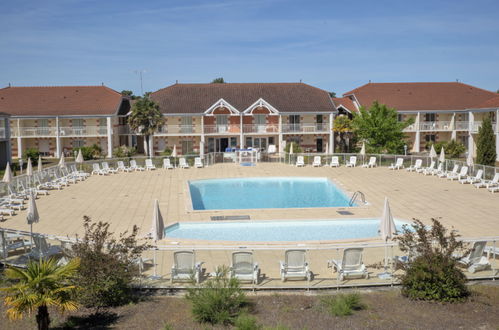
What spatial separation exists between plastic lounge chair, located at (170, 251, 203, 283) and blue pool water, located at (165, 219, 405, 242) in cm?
475

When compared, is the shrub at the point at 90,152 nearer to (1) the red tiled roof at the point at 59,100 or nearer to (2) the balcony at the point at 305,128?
(1) the red tiled roof at the point at 59,100

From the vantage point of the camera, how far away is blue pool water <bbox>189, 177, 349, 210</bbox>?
73.8 ft

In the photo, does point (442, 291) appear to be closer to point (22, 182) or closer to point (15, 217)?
point (15, 217)

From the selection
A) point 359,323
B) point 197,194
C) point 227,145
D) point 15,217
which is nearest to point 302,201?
point 197,194

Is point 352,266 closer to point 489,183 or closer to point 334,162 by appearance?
point 489,183

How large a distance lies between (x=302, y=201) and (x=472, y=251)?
1243 centimetres

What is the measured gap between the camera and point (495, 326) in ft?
27.9

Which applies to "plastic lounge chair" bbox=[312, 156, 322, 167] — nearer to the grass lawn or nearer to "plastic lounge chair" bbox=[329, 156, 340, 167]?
"plastic lounge chair" bbox=[329, 156, 340, 167]

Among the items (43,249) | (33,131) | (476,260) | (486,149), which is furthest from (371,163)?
(33,131)

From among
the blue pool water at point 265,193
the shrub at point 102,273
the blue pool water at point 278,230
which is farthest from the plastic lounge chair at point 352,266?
the blue pool water at point 265,193

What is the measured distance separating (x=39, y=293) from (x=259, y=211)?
11.3 metres

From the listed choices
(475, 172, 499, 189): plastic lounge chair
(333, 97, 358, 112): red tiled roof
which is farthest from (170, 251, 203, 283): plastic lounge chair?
(333, 97, 358, 112): red tiled roof

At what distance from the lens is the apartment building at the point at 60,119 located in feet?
145

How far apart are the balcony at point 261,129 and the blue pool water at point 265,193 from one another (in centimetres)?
1557
